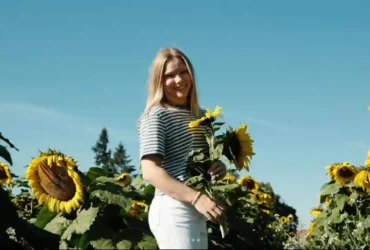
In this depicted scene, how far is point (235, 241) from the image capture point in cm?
543

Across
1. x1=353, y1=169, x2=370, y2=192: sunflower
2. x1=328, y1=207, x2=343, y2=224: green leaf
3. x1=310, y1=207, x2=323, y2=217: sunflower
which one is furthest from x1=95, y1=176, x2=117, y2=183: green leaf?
x1=310, y1=207, x2=323, y2=217: sunflower

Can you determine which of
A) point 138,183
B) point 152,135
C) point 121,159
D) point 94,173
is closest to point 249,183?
point 138,183

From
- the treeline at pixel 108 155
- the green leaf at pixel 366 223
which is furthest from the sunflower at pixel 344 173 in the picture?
the treeline at pixel 108 155

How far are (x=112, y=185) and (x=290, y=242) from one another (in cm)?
210

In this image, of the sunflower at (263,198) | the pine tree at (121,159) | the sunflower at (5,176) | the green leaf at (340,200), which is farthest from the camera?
the pine tree at (121,159)

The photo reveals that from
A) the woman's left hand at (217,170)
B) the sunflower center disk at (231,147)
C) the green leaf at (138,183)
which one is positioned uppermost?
the green leaf at (138,183)

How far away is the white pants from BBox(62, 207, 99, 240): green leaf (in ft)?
3.16

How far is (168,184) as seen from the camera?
10.4ft

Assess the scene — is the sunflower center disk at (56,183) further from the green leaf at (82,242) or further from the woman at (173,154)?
the woman at (173,154)

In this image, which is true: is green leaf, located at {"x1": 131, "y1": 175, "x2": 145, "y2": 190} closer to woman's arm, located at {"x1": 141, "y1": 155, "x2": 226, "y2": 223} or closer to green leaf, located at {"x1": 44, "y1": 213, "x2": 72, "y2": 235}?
green leaf, located at {"x1": 44, "y1": 213, "x2": 72, "y2": 235}

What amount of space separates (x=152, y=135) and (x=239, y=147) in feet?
1.96

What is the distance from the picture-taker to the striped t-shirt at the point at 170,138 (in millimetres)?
3285

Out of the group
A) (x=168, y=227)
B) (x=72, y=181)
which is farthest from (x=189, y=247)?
(x=72, y=181)

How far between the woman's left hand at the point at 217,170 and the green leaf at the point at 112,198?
1.07 meters
